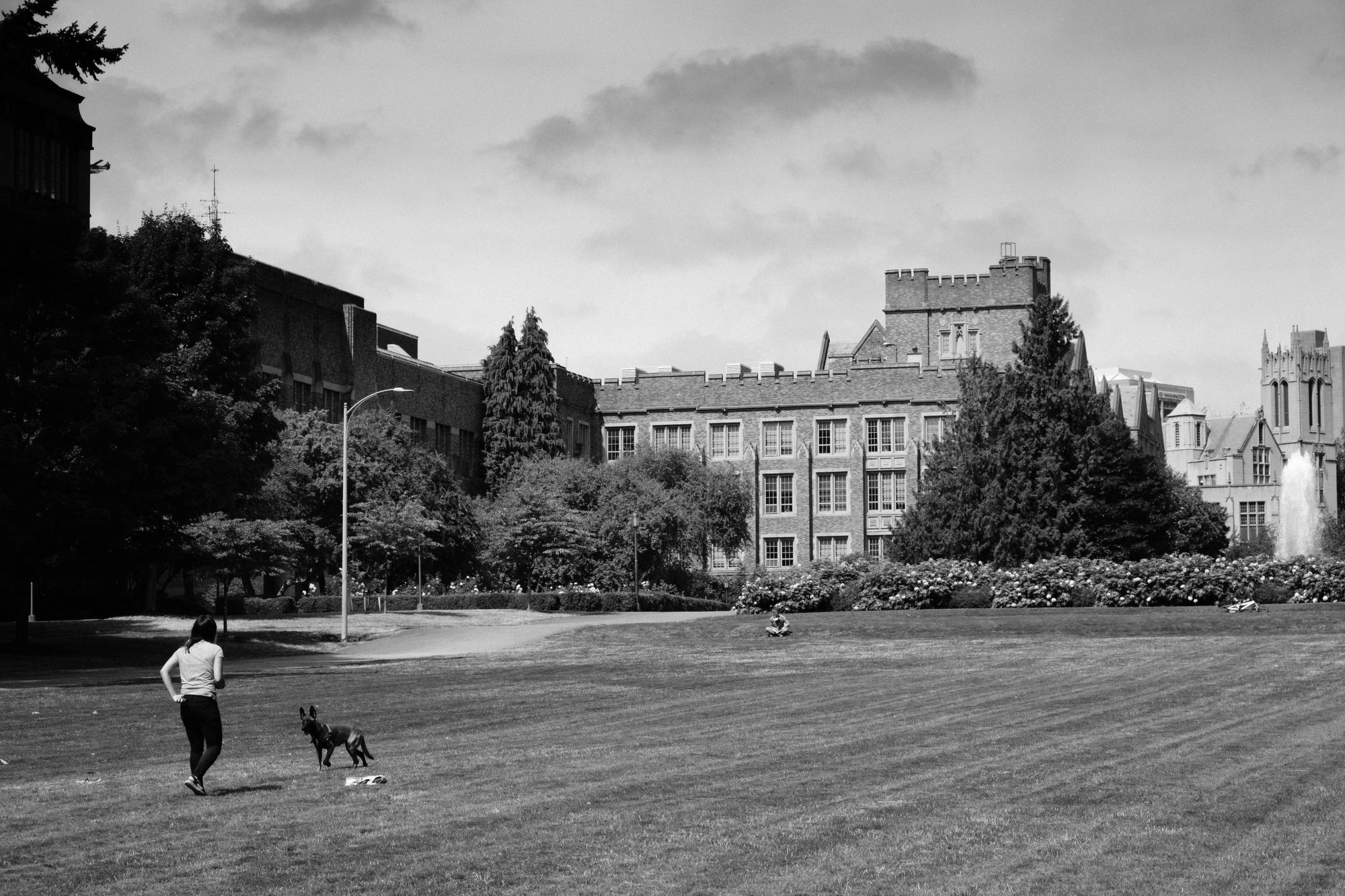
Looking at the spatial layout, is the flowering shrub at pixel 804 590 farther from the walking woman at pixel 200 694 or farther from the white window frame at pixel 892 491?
the walking woman at pixel 200 694

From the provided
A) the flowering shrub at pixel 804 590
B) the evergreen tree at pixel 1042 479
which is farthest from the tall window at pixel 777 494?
the flowering shrub at pixel 804 590

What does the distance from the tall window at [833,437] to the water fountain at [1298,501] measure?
252ft

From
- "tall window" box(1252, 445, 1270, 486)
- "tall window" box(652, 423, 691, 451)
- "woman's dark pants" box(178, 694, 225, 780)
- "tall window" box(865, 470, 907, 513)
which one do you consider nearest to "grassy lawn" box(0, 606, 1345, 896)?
"woman's dark pants" box(178, 694, 225, 780)

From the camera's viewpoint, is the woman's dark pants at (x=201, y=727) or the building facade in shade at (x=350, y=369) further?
the building facade in shade at (x=350, y=369)

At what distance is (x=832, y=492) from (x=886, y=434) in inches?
156

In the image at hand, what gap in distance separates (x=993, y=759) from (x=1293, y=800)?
3.46 meters

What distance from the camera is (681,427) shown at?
90938 millimetres

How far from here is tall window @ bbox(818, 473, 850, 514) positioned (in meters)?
88.4

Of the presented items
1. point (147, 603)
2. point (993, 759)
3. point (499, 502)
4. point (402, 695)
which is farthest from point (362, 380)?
point (993, 759)

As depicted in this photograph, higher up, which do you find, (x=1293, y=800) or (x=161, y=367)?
(x=161, y=367)

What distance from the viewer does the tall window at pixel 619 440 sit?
91.4 m

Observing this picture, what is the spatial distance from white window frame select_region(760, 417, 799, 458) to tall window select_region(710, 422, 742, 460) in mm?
1206

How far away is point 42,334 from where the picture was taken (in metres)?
37.1

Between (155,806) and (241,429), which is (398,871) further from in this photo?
(241,429)
